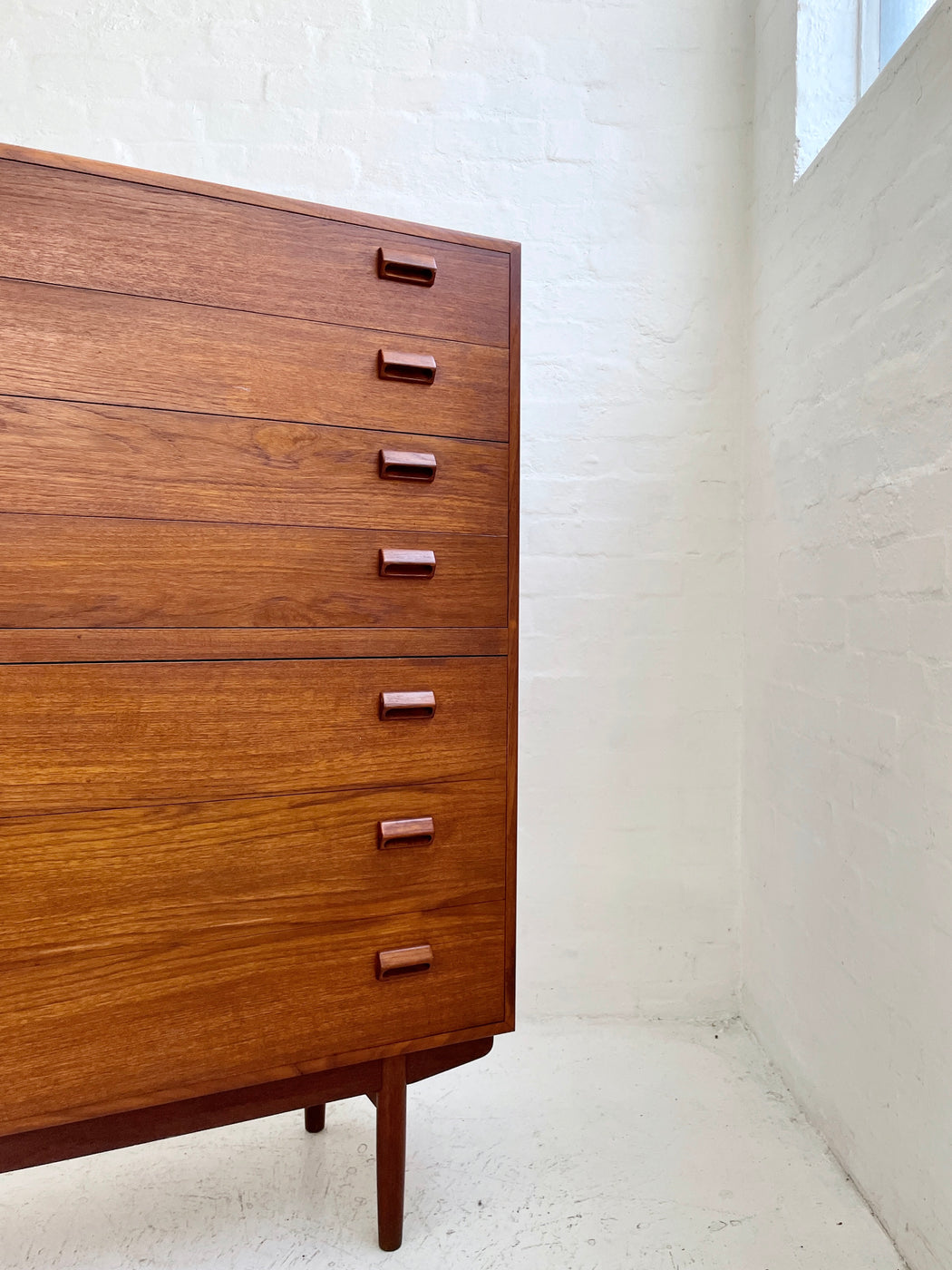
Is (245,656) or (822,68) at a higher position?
(822,68)

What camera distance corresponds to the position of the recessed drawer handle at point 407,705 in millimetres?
1237

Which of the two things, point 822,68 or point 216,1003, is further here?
point 822,68

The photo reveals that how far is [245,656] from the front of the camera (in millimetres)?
1163

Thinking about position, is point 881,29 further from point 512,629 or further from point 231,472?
point 231,472

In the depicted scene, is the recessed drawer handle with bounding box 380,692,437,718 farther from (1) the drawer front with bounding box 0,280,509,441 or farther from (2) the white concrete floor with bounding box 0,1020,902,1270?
(2) the white concrete floor with bounding box 0,1020,902,1270

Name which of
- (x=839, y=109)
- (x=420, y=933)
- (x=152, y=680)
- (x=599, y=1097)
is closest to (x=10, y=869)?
(x=152, y=680)

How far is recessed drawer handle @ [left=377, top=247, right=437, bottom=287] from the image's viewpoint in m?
1.22

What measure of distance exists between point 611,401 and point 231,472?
1.14 metres

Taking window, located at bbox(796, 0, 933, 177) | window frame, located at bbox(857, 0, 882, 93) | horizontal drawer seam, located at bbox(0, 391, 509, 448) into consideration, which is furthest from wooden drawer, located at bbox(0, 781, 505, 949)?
window frame, located at bbox(857, 0, 882, 93)

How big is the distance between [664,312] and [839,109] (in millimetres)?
511

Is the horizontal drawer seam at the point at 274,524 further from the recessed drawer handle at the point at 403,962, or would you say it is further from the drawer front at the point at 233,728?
the recessed drawer handle at the point at 403,962

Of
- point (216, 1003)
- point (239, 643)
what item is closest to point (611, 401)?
point (239, 643)

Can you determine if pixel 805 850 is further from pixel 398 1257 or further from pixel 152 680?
pixel 152 680

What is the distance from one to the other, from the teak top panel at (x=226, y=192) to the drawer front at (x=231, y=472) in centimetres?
27
